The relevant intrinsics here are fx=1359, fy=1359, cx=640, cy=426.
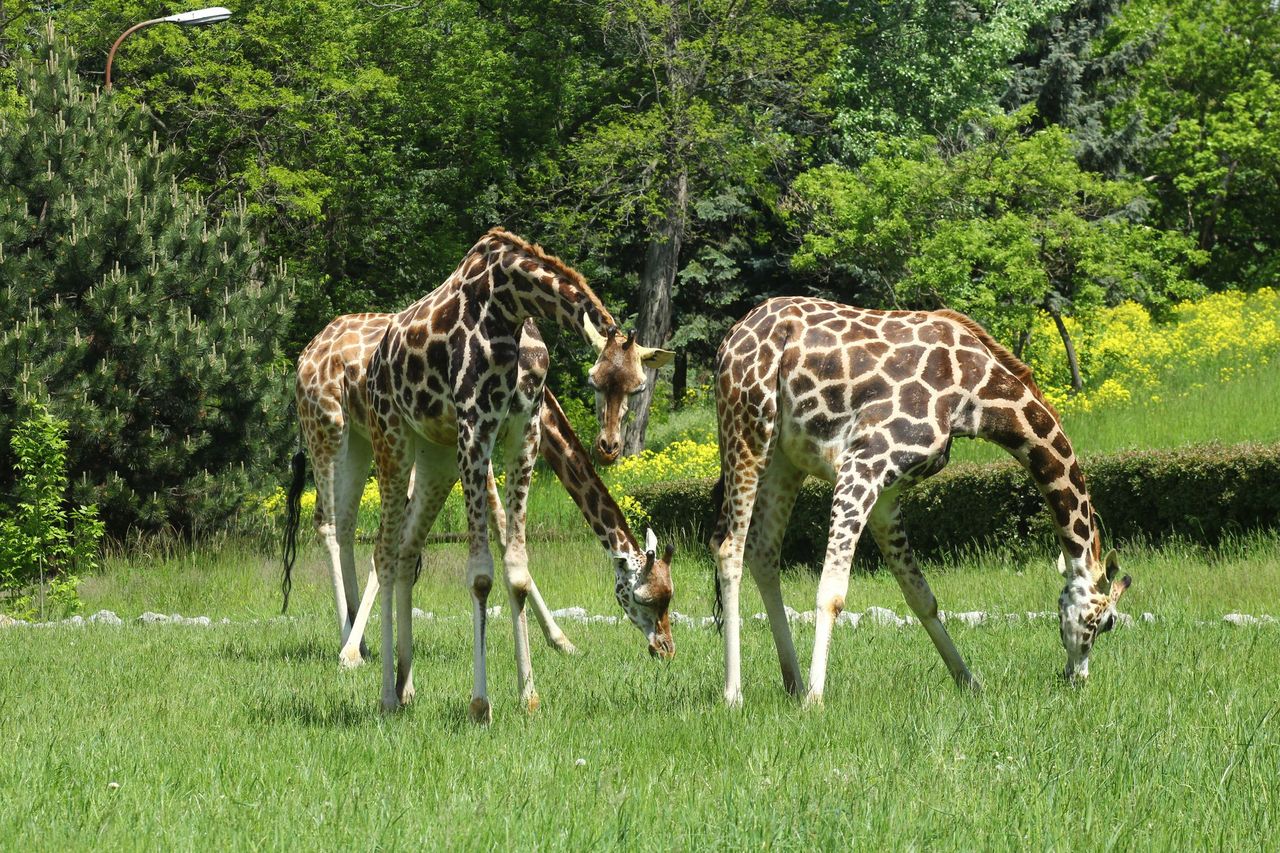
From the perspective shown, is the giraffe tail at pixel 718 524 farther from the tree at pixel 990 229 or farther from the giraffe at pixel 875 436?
the tree at pixel 990 229

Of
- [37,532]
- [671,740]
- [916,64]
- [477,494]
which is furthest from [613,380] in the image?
[916,64]

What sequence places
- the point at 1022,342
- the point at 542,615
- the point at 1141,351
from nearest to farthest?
the point at 542,615 < the point at 1022,342 < the point at 1141,351

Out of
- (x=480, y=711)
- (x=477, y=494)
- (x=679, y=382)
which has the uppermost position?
(x=477, y=494)

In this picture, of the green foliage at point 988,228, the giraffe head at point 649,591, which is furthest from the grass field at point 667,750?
the green foliage at point 988,228

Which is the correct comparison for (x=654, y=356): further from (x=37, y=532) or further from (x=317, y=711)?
(x=37, y=532)

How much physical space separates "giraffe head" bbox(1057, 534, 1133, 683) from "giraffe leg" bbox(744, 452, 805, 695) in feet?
5.16

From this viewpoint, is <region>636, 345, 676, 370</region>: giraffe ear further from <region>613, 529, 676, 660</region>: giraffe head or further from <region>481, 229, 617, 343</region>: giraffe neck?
<region>613, 529, 676, 660</region>: giraffe head

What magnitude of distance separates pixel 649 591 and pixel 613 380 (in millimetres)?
3187

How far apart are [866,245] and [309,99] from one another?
12652mm

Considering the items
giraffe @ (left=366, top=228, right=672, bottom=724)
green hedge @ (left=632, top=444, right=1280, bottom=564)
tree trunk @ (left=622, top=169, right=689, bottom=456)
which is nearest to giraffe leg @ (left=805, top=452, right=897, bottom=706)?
giraffe @ (left=366, top=228, right=672, bottom=724)

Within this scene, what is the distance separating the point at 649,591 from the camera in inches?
389

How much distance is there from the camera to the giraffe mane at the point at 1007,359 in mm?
8016

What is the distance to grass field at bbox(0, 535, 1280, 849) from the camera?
188 inches

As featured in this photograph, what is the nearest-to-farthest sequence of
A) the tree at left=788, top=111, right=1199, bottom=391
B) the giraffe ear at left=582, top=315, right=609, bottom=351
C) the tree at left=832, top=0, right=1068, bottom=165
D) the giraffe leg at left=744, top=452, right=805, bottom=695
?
the giraffe ear at left=582, top=315, right=609, bottom=351 → the giraffe leg at left=744, top=452, right=805, bottom=695 → the tree at left=788, top=111, right=1199, bottom=391 → the tree at left=832, top=0, right=1068, bottom=165
